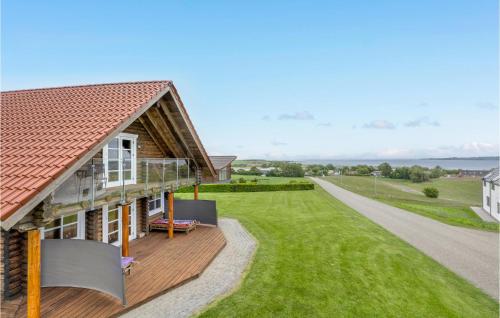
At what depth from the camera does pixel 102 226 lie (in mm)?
11047

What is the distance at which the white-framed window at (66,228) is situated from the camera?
8.77 meters

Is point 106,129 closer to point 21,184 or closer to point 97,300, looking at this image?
point 21,184

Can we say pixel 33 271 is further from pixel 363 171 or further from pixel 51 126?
pixel 363 171

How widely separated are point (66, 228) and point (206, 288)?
517 cm

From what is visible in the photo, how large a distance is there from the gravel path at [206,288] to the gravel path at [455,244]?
867cm

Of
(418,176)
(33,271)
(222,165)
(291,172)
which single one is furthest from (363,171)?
(33,271)

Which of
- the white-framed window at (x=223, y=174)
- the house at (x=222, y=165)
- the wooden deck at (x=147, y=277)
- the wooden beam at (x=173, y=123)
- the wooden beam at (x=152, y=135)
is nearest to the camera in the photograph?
the wooden deck at (x=147, y=277)

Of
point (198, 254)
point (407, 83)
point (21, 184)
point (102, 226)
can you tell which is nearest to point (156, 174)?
point (102, 226)

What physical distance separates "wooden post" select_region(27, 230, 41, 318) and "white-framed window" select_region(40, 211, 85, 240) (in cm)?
315

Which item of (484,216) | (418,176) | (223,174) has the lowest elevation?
(484,216)

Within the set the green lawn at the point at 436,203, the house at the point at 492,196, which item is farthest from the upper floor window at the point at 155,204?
the house at the point at 492,196

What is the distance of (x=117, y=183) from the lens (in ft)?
32.5

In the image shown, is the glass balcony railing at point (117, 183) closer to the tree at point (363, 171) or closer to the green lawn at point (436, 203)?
the green lawn at point (436, 203)

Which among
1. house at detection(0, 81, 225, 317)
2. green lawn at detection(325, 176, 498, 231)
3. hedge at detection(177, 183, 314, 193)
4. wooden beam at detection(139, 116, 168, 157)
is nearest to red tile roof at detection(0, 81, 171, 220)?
house at detection(0, 81, 225, 317)
